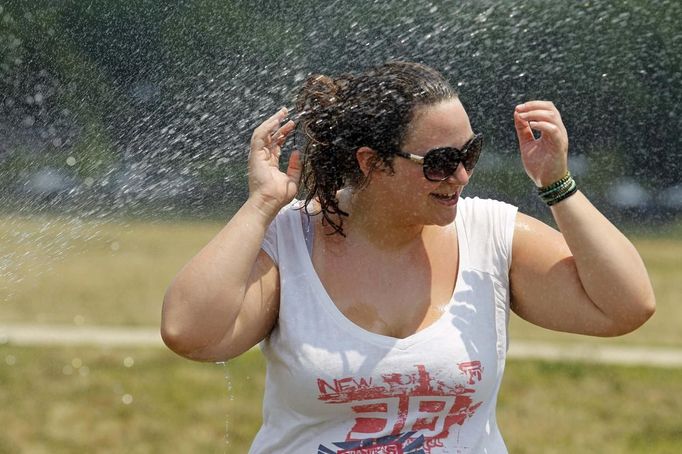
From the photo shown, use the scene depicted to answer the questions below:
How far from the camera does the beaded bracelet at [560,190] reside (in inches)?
103

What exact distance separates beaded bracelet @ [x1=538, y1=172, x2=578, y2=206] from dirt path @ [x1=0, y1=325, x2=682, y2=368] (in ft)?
14.6

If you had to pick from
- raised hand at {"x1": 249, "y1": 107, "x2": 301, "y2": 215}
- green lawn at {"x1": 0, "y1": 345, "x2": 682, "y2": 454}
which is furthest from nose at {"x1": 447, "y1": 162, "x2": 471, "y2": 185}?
green lawn at {"x1": 0, "y1": 345, "x2": 682, "y2": 454}

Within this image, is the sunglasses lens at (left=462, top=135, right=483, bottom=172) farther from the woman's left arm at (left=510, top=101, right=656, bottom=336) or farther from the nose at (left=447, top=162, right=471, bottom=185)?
the woman's left arm at (left=510, top=101, right=656, bottom=336)

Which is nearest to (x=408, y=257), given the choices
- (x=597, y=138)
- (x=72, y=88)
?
(x=72, y=88)

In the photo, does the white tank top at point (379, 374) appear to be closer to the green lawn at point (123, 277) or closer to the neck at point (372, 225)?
the neck at point (372, 225)

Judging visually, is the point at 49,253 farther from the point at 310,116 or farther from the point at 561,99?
the point at 561,99

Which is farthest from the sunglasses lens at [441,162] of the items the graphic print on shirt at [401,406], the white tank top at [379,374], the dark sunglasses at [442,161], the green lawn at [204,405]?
the green lawn at [204,405]

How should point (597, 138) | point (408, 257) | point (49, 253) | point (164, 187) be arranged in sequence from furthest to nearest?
point (597, 138), point (49, 253), point (164, 187), point (408, 257)

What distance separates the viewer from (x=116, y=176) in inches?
157

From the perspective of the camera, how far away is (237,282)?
254cm

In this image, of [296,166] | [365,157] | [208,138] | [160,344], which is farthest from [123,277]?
[365,157]

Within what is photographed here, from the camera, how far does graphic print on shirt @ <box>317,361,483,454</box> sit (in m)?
2.54

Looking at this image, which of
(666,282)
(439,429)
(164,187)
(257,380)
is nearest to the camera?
(439,429)

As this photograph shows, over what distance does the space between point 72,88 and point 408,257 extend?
11.4 feet
